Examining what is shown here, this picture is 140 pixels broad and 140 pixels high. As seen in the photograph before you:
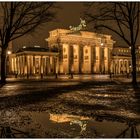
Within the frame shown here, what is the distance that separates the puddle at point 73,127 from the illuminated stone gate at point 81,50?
371 ft

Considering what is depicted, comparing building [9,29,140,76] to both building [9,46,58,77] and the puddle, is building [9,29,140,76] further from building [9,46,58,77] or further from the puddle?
the puddle

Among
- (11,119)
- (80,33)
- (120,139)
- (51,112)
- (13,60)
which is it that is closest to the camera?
(120,139)

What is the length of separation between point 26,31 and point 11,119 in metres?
26.2

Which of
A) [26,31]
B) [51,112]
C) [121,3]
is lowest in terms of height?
[51,112]

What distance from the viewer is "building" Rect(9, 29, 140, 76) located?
372ft

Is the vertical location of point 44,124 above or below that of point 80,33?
below

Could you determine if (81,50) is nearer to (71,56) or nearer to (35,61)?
(71,56)

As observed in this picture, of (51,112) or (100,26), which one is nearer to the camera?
(51,112)

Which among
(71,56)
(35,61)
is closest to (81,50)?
(71,56)

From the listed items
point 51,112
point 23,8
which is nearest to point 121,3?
point 23,8

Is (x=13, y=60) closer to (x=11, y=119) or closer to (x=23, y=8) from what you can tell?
(x=23, y=8)

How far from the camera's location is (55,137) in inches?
281

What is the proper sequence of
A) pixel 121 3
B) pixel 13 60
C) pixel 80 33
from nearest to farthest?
pixel 121 3 → pixel 13 60 → pixel 80 33

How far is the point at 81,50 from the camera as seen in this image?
133 metres
